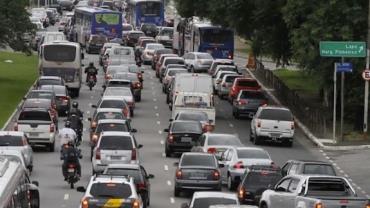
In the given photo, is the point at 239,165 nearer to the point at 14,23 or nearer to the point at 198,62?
the point at 14,23

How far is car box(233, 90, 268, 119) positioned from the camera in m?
64.4

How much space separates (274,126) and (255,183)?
60.4ft

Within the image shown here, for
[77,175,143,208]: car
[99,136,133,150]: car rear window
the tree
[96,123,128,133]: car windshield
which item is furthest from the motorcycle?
[77,175,143,208]: car

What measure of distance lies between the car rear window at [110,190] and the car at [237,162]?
35.8ft

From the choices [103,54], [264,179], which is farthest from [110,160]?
[103,54]

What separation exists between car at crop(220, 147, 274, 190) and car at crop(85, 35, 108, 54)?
208ft

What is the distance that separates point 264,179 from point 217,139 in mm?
10276

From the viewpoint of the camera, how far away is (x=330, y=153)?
53.6 meters

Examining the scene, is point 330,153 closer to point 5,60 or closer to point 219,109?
point 219,109

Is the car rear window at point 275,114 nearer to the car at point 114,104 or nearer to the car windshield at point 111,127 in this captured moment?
the car at point 114,104

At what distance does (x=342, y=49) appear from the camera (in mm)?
56469

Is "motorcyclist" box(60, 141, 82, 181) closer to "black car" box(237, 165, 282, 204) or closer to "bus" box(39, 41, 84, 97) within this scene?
"black car" box(237, 165, 282, 204)

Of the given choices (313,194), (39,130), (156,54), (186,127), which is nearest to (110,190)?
(313,194)

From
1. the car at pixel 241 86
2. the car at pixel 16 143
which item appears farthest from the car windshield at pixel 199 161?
the car at pixel 241 86
